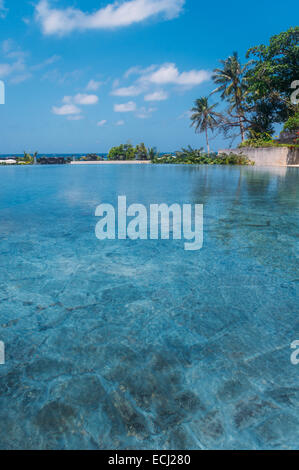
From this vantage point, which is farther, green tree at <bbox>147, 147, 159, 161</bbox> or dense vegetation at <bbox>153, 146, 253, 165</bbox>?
green tree at <bbox>147, 147, 159, 161</bbox>

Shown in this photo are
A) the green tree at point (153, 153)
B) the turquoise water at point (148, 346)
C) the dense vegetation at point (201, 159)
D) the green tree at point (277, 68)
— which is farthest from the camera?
the green tree at point (153, 153)

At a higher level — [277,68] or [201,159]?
[277,68]

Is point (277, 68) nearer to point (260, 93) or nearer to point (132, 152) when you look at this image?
point (260, 93)

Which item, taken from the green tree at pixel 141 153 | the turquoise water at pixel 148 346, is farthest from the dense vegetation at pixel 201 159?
the turquoise water at pixel 148 346

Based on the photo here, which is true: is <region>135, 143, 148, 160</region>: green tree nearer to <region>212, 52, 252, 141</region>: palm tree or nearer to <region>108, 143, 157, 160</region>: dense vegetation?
<region>108, 143, 157, 160</region>: dense vegetation

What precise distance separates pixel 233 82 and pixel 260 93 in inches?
270

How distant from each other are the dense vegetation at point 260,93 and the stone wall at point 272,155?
85 centimetres

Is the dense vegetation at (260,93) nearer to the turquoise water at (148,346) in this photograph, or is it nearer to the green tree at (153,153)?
the green tree at (153,153)

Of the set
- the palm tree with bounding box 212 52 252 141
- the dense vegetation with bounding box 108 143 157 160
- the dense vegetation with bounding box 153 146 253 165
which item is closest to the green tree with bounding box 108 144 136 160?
the dense vegetation with bounding box 108 143 157 160

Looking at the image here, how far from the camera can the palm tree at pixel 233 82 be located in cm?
2880

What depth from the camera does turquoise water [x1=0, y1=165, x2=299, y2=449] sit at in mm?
1286

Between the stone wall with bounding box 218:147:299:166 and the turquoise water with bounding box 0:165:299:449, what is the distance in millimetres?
21068

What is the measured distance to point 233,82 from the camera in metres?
29.0

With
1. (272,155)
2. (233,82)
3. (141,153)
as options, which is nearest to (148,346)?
(272,155)
